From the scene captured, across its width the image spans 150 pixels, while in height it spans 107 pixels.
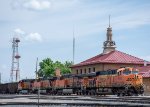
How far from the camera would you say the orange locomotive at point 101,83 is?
154 ft

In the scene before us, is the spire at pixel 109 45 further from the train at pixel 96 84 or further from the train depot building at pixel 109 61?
the train at pixel 96 84

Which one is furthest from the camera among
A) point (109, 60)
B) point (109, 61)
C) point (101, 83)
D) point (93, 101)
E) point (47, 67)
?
point (47, 67)

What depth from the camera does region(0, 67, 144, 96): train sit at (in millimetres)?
47031

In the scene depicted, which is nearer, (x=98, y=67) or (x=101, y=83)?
(x=101, y=83)

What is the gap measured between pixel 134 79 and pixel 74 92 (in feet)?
56.5

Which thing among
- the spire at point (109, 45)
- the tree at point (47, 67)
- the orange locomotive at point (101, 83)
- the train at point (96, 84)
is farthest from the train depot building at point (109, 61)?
the tree at point (47, 67)

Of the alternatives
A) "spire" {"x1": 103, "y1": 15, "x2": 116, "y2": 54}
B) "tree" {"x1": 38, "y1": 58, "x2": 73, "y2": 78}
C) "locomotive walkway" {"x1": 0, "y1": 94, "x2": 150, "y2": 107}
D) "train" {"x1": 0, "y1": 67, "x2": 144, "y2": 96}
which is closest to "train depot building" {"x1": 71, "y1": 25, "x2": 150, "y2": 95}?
"spire" {"x1": 103, "y1": 15, "x2": 116, "y2": 54}

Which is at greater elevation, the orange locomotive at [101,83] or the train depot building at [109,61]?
the train depot building at [109,61]

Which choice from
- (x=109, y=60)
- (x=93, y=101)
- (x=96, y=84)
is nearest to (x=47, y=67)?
(x=109, y=60)

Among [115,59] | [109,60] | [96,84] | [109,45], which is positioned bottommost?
[96,84]

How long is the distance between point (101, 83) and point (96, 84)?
1439 mm

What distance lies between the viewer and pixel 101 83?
172 ft

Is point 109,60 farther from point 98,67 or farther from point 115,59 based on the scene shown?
point 98,67

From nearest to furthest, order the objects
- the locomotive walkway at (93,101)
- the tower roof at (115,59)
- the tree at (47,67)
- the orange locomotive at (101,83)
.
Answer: the locomotive walkway at (93,101)
the orange locomotive at (101,83)
the tower roof at (115,59)
the tree at (47,67)
